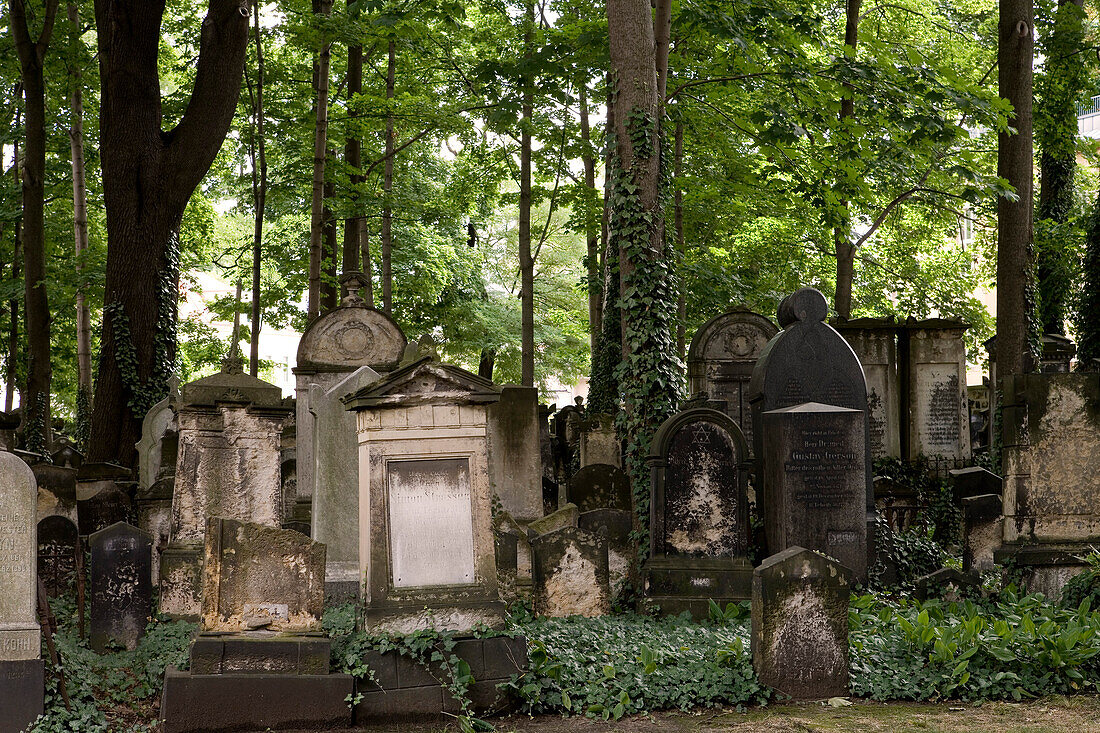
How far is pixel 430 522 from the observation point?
6516 mm

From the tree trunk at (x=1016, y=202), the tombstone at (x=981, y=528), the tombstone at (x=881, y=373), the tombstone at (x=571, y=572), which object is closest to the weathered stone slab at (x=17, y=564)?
the tombstone at (x=571, y=572)

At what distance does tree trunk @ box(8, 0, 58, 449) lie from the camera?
1680 cm

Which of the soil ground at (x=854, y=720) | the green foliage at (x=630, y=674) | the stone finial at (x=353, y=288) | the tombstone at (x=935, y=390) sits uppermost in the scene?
the stone finial at (x=353, y=288)

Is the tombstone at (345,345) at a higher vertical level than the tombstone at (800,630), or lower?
higher

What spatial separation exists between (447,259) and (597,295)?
4.72 metres

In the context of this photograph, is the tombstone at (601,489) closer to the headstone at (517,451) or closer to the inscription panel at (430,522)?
the headstone at (517,451)

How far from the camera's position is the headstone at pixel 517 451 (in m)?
11.9

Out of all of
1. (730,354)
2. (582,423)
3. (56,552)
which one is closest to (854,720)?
(56,552)

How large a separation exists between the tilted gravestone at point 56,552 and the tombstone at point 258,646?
3.65 m

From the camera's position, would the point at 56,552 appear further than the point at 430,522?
Yes

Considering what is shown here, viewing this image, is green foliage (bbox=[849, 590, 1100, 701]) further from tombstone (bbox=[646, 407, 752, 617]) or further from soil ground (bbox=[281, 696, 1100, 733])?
tombstone (bbox=[646, 407, 752, 617])

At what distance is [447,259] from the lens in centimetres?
2398

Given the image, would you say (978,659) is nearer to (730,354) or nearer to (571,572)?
(571,572)

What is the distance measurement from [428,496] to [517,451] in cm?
553
